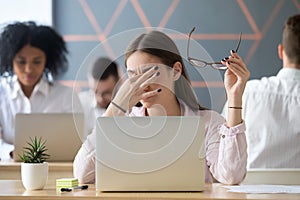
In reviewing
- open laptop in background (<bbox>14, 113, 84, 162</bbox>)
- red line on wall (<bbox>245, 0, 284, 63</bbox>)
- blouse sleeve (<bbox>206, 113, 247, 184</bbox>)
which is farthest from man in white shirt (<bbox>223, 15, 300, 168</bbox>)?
red line on wall (<bbox>245, 0, 284, 63</bbox>)

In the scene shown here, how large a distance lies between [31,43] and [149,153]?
7.81 feet

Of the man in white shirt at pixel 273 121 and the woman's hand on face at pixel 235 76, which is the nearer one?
the woman's hand on face at pixel 235 76

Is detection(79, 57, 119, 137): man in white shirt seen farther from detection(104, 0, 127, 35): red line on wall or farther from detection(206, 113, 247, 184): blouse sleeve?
detection(104, 0, 127, 35): red line on wall

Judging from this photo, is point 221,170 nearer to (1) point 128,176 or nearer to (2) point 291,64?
(1) point 128,176

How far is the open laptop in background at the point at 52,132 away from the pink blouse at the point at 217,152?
0.97m

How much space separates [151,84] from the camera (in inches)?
84.2

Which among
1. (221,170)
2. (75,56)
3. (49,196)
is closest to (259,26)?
(75,56)

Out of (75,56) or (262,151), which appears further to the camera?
(75,56)

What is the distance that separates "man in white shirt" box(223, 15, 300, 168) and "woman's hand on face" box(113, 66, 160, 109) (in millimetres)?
1077

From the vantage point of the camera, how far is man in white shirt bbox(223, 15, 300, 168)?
10.1 feet

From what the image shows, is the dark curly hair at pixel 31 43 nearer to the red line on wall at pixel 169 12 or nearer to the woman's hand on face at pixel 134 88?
the red line on wall at pixel 169 12

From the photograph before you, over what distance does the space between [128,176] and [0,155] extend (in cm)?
189

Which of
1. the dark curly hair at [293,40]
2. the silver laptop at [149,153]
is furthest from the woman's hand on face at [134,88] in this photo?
the dark curly hair at [293,40]

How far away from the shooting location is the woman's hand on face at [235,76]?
6.79ft
